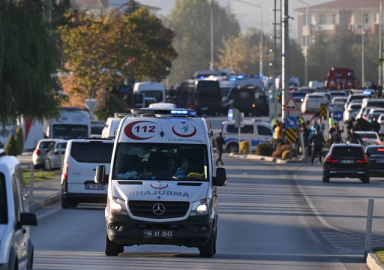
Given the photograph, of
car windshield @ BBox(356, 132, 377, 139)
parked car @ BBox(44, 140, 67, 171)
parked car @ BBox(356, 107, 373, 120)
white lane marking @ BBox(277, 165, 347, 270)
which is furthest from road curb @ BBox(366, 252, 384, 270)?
parked car @ BBox(356, 107, 373, 120)

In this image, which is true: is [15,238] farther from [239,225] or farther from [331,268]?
[239,225]

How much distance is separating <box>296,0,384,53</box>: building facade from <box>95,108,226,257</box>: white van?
15940 cm

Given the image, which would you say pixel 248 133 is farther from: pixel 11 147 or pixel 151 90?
pixel 151 90

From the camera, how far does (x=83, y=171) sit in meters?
22.9

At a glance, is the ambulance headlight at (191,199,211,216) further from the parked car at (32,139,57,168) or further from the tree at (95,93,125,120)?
the tree at (95,93,125,120)

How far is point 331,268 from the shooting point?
13.2 metres

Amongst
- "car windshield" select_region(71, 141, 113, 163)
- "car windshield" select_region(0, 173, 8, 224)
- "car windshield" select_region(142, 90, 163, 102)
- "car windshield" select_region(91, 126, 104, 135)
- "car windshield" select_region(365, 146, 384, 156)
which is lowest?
"car windshield" select_region(365, 146, 384, 156)

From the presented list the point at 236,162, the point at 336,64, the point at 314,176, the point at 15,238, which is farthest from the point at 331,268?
the point at 336,64

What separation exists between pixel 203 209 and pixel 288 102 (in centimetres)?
3351

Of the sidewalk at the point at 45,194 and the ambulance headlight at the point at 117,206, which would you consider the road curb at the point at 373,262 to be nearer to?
→ the ambulance headlight at the point at 117,206

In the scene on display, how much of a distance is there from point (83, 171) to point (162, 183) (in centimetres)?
970

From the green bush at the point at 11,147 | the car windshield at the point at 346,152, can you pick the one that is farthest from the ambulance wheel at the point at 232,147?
the car windshield at the point at 346,152

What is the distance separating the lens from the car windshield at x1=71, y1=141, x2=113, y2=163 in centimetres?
2314

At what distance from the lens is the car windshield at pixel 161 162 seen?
45.2 feet
